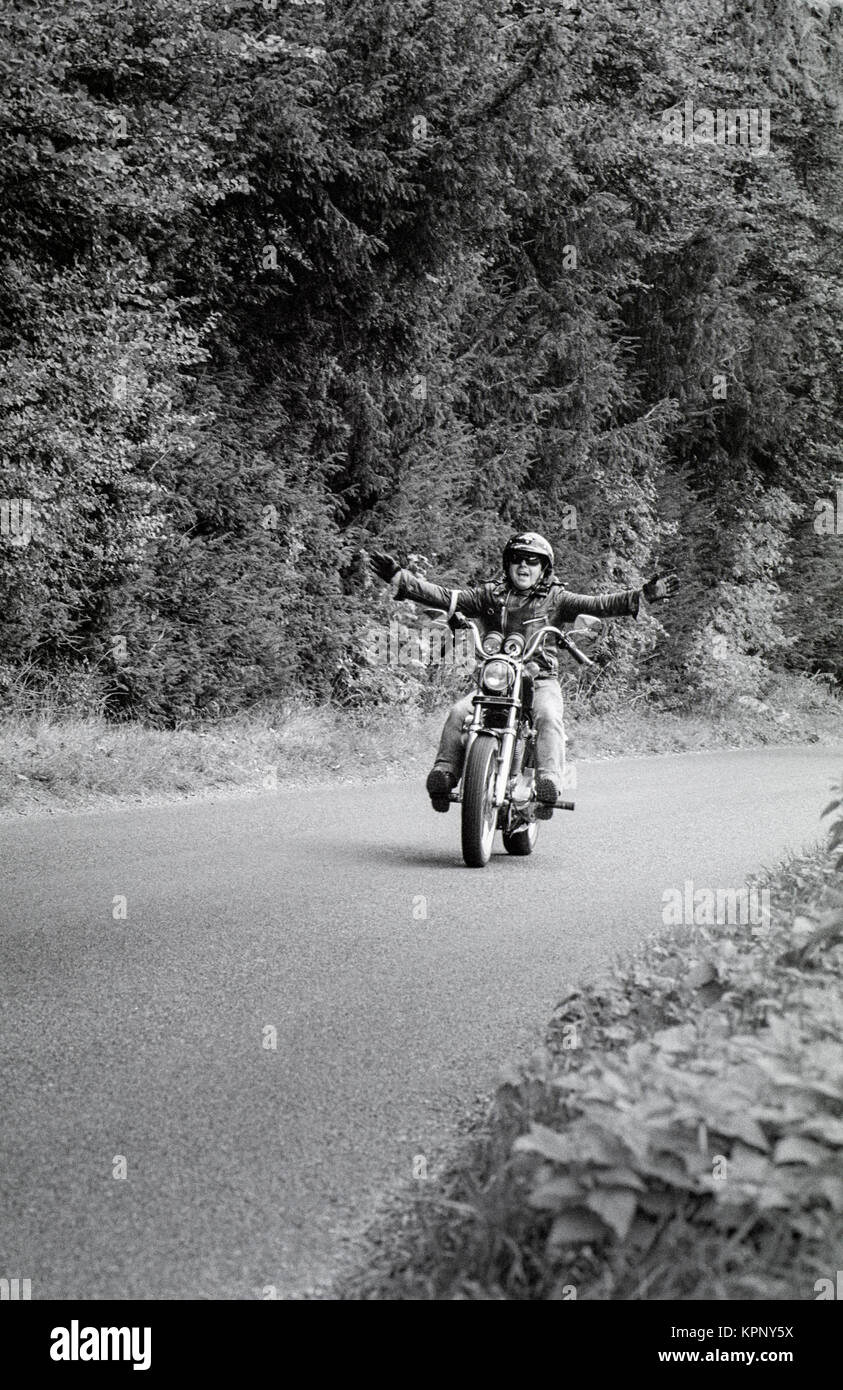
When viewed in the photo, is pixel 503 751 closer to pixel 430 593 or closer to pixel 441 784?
pixel 441 784

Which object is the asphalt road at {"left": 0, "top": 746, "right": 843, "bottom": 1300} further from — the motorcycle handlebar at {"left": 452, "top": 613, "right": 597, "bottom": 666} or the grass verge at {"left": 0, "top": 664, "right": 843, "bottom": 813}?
the motorcycle handlebar at {"left": 452, "top": 613, "right": 597, "bottom": 666}

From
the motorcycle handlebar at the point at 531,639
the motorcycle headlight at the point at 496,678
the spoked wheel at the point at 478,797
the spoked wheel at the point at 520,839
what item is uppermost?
the motorcycle handlebar at the point at 531,639

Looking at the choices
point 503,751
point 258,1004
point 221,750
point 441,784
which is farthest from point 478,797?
point 221,750

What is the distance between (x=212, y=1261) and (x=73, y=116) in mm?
10119

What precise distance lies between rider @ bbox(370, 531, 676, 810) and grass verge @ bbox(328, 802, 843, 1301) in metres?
5.60

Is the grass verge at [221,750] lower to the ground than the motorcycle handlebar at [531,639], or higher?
lower

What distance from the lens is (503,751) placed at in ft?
31.7

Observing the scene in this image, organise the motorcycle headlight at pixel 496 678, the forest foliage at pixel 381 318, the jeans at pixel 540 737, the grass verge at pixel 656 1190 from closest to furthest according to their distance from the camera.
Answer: the grass verge at pixel 656 1190 → the jeans at pixel 540 737 → the motorcycle headlight at pixel 496 678 → the forest foliage at pixel 381 318

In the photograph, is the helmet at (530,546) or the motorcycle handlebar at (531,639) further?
the motorcycle handlebar at (531,639)

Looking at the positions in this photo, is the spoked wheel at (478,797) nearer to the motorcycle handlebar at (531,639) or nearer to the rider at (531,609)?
the rider at (531,609)

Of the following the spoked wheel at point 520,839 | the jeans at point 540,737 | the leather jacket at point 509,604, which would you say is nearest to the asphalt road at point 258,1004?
the spoked wheel at point 520,839

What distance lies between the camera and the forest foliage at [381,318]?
12789mm

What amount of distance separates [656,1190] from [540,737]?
22.4 ft

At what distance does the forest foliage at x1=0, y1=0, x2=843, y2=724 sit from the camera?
12789 mm
